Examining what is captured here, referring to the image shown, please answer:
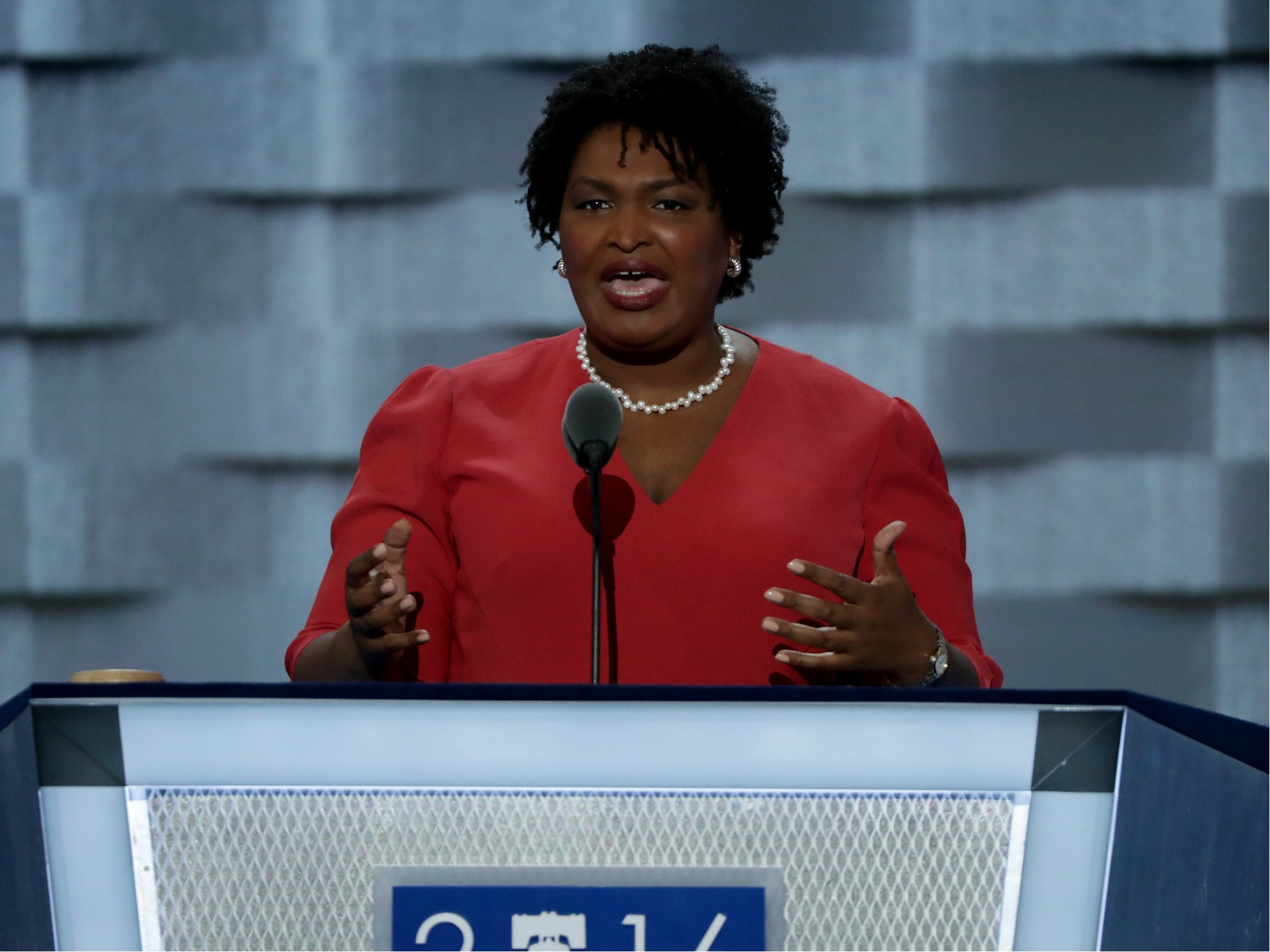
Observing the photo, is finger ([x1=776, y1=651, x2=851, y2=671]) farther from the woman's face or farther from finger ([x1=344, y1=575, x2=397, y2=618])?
the woman's face

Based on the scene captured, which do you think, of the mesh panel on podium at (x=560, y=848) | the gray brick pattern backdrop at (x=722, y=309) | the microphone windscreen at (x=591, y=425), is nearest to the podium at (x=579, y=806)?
the mesh panel on podium at (x=560, y=848)

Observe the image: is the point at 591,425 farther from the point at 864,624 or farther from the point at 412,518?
the point at 412,518

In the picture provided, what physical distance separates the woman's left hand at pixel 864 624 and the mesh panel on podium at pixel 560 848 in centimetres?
17

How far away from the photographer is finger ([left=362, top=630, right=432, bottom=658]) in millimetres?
973

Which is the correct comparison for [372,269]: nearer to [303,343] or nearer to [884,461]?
[303,343]

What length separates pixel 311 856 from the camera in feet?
2.44

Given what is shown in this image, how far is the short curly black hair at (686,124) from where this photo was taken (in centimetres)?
134

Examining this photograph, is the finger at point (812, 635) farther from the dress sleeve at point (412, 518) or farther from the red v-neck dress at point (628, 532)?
the dress sleeve at point (412, 518)

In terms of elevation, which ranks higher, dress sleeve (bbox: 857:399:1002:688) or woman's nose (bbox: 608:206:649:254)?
woman's nose (bbox: 608:206:649:254)

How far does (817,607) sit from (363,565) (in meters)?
0.33

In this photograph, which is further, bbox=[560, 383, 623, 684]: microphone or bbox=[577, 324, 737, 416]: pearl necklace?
bbox=[577, 324, 737, 416]: pearl necklace

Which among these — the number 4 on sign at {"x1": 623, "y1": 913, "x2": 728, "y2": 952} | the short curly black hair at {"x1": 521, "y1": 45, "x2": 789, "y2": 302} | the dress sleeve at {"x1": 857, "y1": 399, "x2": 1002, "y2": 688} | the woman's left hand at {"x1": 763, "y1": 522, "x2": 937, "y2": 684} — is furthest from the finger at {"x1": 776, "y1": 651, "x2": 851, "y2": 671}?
the short curly black hair at {"x1": 521, "y1": 45, "x2": 789, "y2": 302}

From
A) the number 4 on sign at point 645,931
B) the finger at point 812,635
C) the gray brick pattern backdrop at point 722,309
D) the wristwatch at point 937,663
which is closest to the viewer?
the number 4 on sign at point 645,931

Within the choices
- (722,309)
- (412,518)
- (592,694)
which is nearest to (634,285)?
(412,518)
